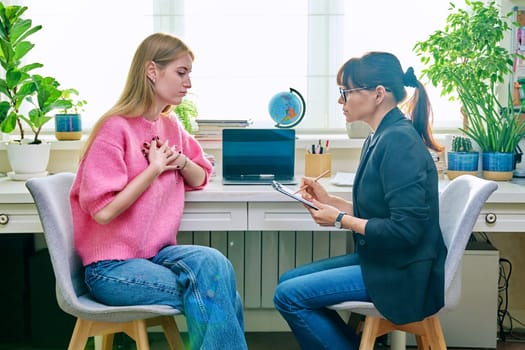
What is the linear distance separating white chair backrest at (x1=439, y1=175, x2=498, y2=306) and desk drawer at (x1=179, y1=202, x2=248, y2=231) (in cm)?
68

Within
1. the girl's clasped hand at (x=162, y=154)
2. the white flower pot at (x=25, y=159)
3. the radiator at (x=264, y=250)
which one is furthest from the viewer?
the radiator at (x=264, y=250)

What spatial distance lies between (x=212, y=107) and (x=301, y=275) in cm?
116

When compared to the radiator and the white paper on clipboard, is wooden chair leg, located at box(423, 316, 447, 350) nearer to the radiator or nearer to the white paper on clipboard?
the white paper on clipboard

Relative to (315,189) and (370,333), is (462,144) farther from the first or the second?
(370,333)

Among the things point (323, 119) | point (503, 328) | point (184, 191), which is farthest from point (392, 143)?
point (503, 328)

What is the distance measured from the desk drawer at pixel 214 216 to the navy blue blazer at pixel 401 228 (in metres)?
0.54

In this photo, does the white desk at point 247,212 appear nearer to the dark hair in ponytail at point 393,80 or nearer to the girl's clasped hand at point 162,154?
the girl's clasped hand at point 162,154

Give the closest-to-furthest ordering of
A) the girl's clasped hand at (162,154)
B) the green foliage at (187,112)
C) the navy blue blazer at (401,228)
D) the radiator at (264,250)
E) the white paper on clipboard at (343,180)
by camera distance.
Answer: the navy blue blazer at (401,228) < the girl's clasped hand at (162,154) < the white paper on clipboard at (343,180) < the green foliage at (187,112) < the radiator at (264,250)

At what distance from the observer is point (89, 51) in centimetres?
314

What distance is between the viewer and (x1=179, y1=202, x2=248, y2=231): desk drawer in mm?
2393

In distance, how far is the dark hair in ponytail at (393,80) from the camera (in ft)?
6.64

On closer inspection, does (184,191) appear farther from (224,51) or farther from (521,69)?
(521,69)

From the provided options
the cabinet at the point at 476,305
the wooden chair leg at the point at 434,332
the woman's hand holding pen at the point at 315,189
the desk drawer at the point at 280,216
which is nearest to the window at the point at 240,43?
the cabinet at the point at 476,305

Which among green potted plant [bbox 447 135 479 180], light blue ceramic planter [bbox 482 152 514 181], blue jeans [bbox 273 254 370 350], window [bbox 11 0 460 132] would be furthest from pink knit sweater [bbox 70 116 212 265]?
light blue ceramic planter [bbox 482 152 514 181]
